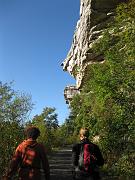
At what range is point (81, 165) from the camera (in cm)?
898

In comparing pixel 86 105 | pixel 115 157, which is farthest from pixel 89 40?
pixel 115 157

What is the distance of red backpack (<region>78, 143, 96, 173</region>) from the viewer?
893 centimetres

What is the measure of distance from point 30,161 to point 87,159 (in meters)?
1.82

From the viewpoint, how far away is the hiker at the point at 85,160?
8.90 meters

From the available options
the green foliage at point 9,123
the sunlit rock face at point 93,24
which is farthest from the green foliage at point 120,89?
the sunlit rock face at point 93,24

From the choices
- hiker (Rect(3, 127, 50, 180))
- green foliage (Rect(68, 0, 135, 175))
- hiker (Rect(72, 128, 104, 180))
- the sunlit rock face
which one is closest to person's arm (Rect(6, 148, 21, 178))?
hiker (Rect(3, 127, 50, 180))

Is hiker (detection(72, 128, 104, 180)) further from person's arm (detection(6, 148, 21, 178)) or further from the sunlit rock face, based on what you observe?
the sunlit rock face

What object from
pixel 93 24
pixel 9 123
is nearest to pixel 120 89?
pixel 9 123

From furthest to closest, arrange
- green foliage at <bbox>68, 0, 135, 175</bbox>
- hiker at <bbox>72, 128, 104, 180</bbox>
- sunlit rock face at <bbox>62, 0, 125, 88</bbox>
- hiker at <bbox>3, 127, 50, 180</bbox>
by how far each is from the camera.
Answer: sunlit rock face at <bbox>62, 0, 125, 88</bbox>
green foliage at <bbox>68, 0, 135, 175</bbox>
hiker at <bbox>72, 128, 104, 180</bbox>
hiker at <bbox>3, 127, 50, 180</bbox>

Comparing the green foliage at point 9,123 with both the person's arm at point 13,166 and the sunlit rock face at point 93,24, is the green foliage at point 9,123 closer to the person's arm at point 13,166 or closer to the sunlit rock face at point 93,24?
the person's arm at point 13,166

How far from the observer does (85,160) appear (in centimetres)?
896

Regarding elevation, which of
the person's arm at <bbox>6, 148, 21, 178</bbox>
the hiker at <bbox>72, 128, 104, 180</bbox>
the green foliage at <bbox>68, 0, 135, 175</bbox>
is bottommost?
the person's arm at <bbox>6, 148, 21, 178</bbox>

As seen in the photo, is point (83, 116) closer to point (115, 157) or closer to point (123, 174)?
point (115, 157)

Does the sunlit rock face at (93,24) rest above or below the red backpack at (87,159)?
above
